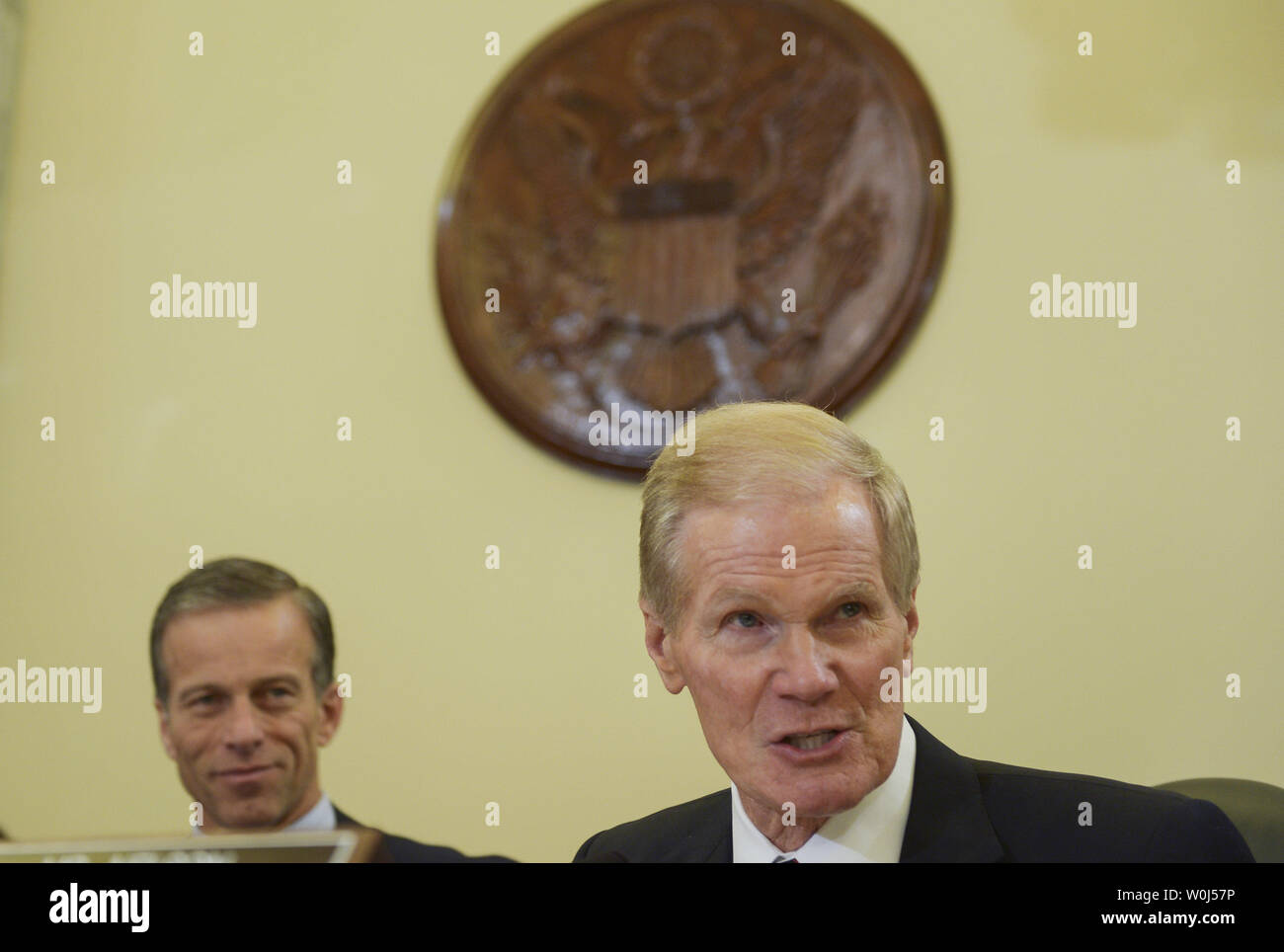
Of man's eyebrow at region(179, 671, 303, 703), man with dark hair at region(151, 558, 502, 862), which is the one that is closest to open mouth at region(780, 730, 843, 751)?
man with dark hair at region(151, 558, 502, 862)

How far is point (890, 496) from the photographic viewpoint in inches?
50.8

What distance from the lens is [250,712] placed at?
1763mm

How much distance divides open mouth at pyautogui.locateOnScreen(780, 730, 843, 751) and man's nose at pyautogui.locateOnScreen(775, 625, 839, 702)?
0.14 ft

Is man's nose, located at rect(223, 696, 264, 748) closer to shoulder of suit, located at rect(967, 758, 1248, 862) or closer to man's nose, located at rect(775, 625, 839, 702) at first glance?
man's nose, located at rect(775, 625, 839, 702)

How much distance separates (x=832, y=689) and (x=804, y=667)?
0.12 feet

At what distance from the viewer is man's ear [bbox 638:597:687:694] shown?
1358 millimetres

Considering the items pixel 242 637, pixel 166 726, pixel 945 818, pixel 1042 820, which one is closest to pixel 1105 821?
pixel 1042 820

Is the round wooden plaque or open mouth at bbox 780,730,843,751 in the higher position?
the round wooden plaque

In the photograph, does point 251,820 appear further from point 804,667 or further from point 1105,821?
point 1105,821

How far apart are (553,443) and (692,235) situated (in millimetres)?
490

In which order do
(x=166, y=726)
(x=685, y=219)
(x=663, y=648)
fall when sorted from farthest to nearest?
(x=685, y=219) → (x=166, y=726) → (x=663, y=648)

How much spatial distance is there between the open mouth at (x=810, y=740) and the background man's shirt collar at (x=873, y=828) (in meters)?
0.07
